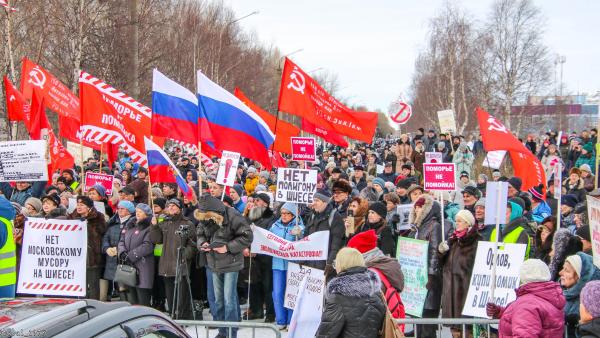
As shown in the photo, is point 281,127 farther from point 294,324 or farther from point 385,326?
point 385,326

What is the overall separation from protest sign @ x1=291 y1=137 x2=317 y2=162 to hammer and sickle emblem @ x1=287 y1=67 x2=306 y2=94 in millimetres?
845

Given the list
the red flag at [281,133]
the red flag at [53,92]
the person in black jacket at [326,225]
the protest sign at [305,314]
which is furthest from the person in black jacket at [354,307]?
the red flag at [53,92]

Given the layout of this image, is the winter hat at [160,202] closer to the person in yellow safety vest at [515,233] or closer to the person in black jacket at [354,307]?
the person in yellow safety vest at [515,233]

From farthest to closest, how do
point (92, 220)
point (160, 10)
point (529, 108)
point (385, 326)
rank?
point (529, 108) → point (160, 10) → point (92, 220) → point (385, 326)

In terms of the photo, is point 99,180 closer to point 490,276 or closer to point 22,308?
point 490,276

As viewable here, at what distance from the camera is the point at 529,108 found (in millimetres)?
53500

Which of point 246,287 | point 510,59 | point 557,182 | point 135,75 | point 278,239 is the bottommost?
point 246,287

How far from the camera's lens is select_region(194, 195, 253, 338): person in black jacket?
923 centimetres

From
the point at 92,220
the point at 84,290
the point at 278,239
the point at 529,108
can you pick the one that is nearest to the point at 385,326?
the point at 278,239

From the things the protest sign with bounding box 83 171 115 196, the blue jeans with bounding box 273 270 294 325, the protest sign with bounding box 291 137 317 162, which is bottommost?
the blue jeans with bounding box 273 270 294 325

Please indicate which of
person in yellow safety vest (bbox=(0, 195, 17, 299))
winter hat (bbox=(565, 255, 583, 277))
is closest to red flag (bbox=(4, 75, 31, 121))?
person in yellow safety vest (bbox=(0, 195, 17, 299))

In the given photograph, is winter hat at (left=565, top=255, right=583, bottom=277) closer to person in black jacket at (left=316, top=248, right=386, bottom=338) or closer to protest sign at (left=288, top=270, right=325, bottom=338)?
person in black jacket at (left=316, top=248, right=386, bottom=338)

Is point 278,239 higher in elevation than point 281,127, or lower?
lower

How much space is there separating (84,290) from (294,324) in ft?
11.0
